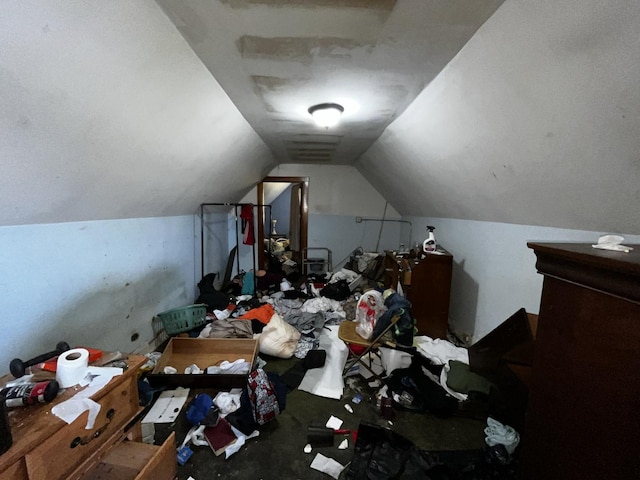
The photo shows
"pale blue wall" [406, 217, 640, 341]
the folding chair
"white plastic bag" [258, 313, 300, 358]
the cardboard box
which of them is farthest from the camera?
"white plastic bag" [258, 313, 300, 358]

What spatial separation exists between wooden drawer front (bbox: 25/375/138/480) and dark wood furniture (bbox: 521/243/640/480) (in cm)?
153

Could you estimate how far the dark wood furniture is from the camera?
602mm

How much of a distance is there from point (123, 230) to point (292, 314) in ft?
6.62

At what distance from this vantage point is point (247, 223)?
451 centimetres

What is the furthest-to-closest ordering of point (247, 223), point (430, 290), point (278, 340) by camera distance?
point (247, 223), point (430, 290), point (278, 340)

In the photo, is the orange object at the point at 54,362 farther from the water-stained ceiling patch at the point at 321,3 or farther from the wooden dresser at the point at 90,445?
the water-stained ceiling patch at the point at 321,3

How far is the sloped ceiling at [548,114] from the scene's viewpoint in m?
0.86

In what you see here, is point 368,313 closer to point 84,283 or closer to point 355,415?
point 355,415

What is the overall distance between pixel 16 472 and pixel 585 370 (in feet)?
5.24

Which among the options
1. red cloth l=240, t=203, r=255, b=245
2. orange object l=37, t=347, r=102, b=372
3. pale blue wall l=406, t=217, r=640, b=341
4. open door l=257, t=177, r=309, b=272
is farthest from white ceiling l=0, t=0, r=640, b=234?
open door l=257, t=177, r=309, b=272

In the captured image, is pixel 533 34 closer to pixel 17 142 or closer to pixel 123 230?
pixel 17 142

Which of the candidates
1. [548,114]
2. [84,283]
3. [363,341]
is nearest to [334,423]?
[363,341]

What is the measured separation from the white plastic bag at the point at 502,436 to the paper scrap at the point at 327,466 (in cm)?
90

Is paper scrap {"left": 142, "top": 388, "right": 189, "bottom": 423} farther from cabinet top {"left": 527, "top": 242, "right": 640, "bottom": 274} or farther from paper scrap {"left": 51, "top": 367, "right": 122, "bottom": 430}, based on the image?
cabinet top {"left": 527, "top": 242, "right": 640, "bottom": 274}
